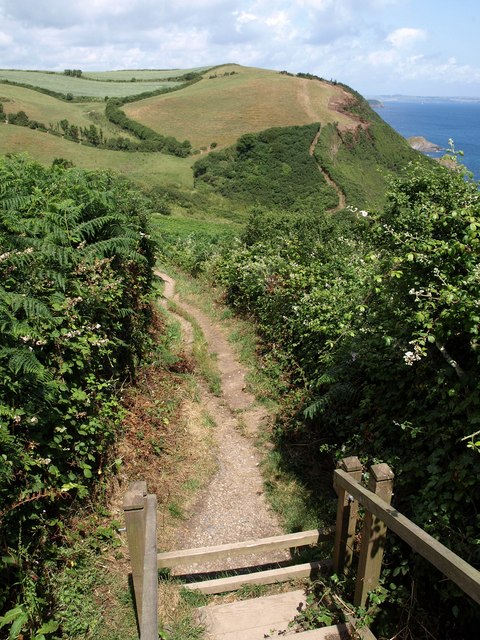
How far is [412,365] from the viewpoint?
4270 millimetres

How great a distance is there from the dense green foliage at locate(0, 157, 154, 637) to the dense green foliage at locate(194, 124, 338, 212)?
7839 centimetres

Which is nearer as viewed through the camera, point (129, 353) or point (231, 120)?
point (129, 353)

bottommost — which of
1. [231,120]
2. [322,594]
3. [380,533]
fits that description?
[322,594]

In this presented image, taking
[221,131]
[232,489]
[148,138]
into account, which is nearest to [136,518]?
[232,489]

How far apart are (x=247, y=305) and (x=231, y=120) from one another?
325 feet

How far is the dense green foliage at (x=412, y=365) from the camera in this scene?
336 cm

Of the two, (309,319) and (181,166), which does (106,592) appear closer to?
(309,319)

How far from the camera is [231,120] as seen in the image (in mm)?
101625

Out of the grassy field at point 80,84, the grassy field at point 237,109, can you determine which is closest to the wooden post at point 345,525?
the grassy field at point 237,109

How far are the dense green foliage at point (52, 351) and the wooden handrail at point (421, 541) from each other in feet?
7.50

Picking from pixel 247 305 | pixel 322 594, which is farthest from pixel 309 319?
pixel 322 594

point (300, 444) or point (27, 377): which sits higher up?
point (27, 377)

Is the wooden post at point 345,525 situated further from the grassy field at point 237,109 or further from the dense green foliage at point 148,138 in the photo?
the grassy field at point 237,109

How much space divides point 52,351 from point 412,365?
10.9ft
